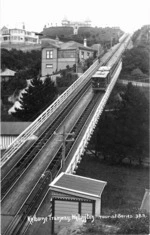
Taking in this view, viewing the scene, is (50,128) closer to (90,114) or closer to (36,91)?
(90,114)

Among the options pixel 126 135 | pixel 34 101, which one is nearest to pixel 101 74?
pixel 34 101

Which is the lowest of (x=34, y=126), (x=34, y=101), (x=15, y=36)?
(x=34, y=126)

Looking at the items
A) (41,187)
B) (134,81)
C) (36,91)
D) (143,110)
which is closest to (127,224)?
(41,187)

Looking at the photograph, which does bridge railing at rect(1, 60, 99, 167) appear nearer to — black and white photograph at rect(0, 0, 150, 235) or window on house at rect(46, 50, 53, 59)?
black and white photograph at rect(0, 0, 150, 235)

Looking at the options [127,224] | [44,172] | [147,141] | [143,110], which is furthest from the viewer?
[143,110]

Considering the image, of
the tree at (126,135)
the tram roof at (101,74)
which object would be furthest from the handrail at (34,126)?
the tree at (126,135)

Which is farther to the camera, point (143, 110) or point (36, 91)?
point (36, 91)

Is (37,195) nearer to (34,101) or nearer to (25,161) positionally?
(25,161)
